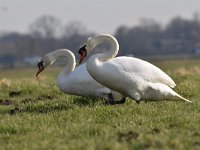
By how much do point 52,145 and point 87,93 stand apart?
Answer: 523cm

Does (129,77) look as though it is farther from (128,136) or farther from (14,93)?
(14,93)

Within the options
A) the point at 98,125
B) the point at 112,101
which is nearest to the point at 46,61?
the point at 112,101

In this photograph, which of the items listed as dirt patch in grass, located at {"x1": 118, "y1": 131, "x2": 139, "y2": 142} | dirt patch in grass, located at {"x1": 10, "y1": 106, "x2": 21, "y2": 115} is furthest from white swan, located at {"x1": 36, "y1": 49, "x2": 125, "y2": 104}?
dirt patch in grass, located at {"x1": 118, "y1": 131, "x2": 139, "y2": 142}

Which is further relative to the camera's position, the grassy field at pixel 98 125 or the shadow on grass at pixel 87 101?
the shadow on grass at pixel 87 101

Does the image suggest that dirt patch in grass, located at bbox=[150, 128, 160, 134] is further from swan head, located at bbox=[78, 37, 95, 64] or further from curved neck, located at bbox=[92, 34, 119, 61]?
swan head, located at bbox=[78, 37, 95, 64]

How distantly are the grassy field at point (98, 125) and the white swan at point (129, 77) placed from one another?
0.82 feet

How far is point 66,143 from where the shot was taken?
841 cm

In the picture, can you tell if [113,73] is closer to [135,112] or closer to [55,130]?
[135,112]

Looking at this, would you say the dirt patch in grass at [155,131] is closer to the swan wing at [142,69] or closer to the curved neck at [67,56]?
the swan wing at [142,69]

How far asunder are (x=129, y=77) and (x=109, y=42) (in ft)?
4.24

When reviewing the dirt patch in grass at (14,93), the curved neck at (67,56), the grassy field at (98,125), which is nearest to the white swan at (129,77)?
the grassy field at (98,125)

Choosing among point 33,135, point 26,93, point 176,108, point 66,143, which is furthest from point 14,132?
point 26,93

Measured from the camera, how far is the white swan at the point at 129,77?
12.1 metres

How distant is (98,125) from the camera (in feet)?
32.2
